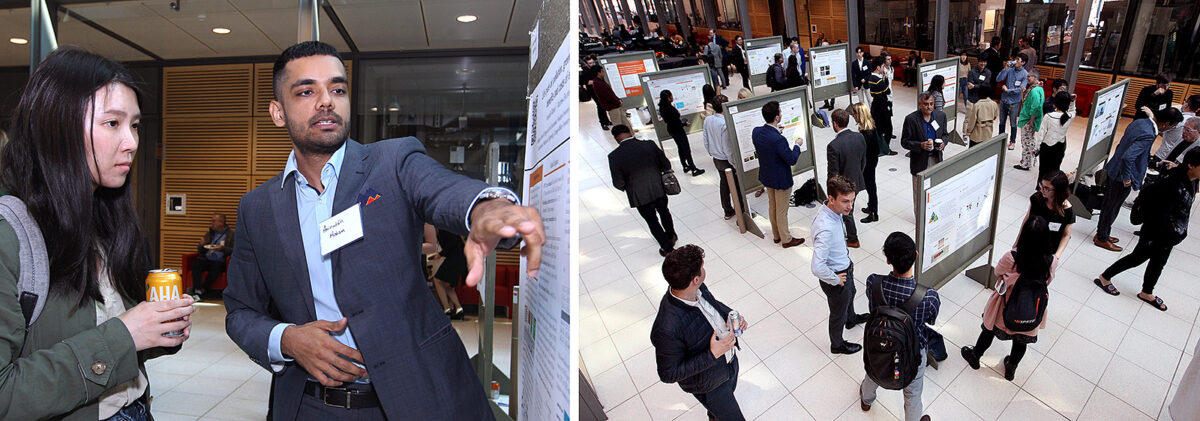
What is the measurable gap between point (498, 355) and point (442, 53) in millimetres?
1970

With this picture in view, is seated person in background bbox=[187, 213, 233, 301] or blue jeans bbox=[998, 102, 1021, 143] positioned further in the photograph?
blue jeans bbox=[998, 102, 1021, 143]

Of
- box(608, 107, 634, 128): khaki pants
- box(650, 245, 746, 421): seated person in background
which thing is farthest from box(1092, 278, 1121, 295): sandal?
box(608, 107, 634, 128): khaki pants

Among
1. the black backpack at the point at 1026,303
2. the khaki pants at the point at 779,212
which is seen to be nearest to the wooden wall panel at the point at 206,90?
the khaki pants at the point at 779,212

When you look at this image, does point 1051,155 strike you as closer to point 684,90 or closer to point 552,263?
point 684,90

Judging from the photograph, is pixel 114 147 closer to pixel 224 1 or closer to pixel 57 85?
pixel 57 85

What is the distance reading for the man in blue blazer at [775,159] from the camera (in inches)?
241

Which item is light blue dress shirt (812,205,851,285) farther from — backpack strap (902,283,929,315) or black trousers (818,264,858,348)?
backpack strap (902,283,929,315)

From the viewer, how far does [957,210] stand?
4621mm

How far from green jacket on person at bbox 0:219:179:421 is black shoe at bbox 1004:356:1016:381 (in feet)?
15.3

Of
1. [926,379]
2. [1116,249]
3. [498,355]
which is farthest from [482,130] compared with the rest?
[1116,249]

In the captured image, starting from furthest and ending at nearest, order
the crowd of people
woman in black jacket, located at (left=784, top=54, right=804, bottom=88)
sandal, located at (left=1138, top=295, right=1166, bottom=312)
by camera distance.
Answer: woman in black jacket, located at (left=784, top=54, right=804, bottom=88) → sandal, located at (left=1138, top=295, right=1166, bottom=312) → the crowd of people

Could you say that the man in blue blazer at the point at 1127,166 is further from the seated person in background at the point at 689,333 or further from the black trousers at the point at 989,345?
the seated person in background at the point at 689,333

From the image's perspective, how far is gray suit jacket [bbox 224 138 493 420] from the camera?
1.29 m

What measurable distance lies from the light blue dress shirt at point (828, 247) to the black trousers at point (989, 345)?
3.26 feet
